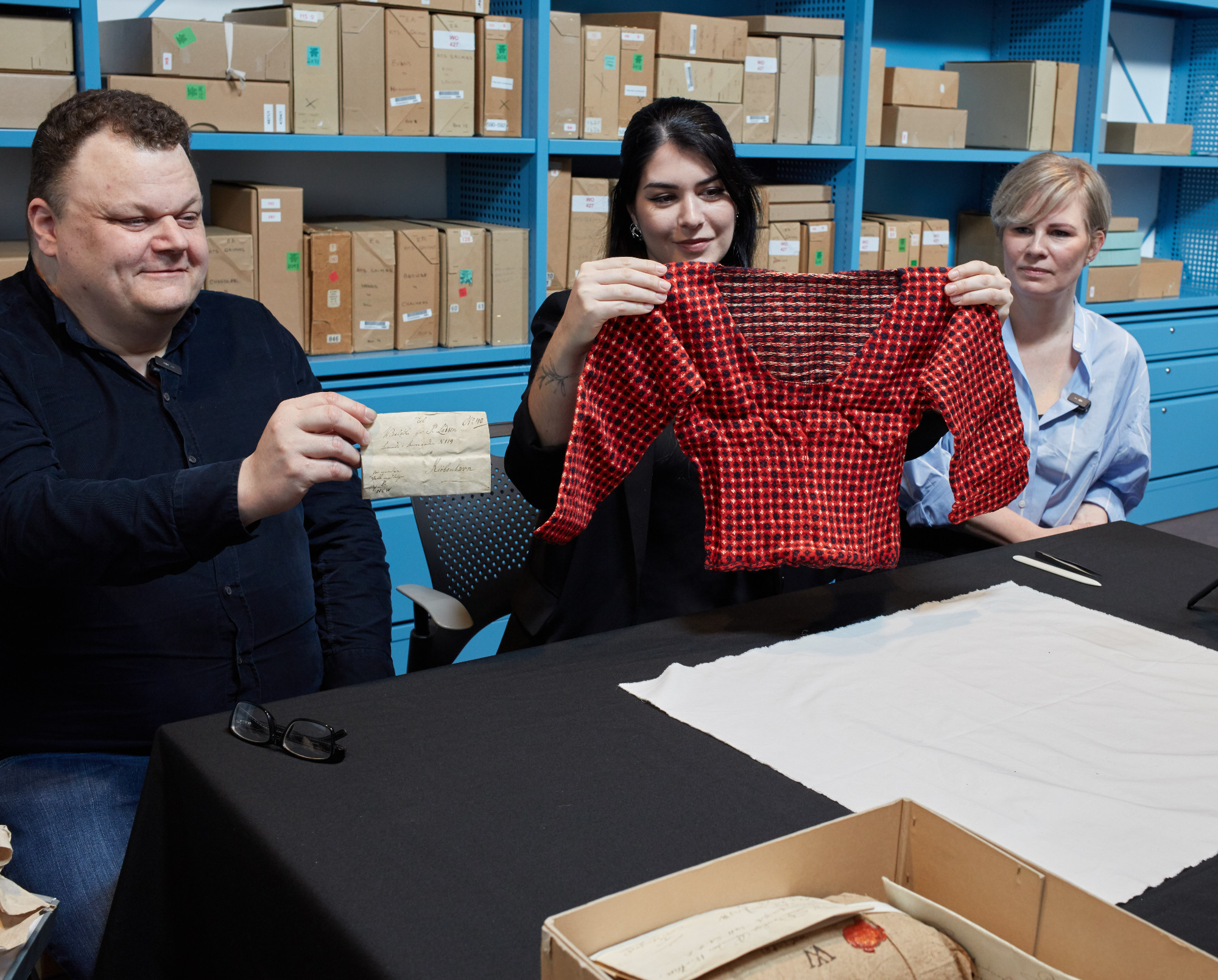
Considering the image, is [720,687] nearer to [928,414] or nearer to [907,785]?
[907,785]

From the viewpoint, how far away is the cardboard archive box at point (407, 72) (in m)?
2.66

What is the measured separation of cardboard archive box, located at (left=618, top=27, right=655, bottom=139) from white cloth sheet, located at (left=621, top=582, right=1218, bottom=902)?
6.30 feet

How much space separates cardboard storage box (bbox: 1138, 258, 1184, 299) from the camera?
4324 millimetres

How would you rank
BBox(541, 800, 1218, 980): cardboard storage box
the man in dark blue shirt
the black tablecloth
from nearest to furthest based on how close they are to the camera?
BBox(541, 800, 1218, 980): cardboard storage box, the black tablecloth, the man in dark blue shirt

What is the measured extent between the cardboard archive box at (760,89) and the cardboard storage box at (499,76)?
68cm

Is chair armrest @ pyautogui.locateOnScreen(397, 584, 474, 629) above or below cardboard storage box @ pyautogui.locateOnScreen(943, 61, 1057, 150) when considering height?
below

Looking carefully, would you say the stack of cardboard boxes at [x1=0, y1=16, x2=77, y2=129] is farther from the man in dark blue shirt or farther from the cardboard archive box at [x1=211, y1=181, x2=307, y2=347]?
the man in dark blue shirt

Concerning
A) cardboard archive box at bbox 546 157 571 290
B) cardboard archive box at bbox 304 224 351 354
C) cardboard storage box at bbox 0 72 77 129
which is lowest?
cardboard archive box at bbox 304 224 351 354

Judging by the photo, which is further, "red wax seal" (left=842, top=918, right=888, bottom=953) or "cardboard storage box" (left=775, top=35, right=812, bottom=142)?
"cardboard storage box" (left=775, top=35, right=812, bottom=142)

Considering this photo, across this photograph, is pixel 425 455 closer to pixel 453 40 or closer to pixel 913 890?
pixel 913 890

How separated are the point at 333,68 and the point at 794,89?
136 cm

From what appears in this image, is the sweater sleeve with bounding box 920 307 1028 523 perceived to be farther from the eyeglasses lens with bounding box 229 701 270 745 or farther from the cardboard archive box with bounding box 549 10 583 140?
the cardboard archive box with bounding box 549 10 583 140

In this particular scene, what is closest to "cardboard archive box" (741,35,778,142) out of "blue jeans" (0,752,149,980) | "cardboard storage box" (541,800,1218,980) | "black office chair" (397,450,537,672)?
"black office chair" (397,450,537,672)

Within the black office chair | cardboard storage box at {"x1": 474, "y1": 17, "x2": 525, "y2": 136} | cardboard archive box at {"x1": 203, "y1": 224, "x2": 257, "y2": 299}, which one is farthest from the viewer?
cardboard storage box at {"x1": 474, "y1": 17, "x2": 525, "y2": 136}
